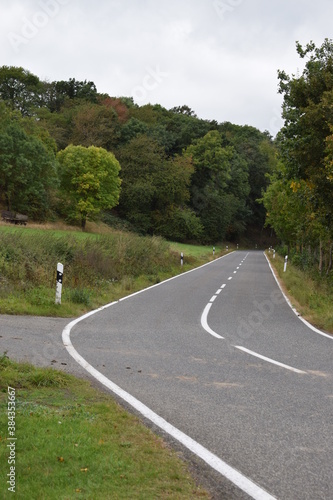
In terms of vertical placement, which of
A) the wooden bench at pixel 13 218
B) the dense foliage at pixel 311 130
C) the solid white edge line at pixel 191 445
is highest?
the dense foliage at pixel 311 130

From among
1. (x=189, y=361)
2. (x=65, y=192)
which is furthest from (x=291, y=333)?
(x=65, y=192)

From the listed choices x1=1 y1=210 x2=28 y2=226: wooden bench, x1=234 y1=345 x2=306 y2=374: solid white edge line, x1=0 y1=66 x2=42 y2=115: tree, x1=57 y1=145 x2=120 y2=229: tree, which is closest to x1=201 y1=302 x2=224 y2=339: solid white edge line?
x1=234 y1=345 x2=306 y2=374: solid white edge line

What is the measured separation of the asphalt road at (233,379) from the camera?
404 cm

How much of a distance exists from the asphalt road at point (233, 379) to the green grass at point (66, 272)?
1.12m

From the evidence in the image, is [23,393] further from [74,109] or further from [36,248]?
[74,109]

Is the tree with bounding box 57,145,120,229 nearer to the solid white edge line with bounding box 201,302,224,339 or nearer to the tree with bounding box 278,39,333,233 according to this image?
the tree with bounding box 278,39,333,233

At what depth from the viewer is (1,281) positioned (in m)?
14.2

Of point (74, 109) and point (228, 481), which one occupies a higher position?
point (74, 109)

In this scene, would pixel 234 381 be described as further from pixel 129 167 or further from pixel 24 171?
pixel 129 167

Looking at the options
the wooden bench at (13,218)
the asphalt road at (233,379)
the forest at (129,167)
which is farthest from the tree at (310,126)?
the wooden bench at (13,218)

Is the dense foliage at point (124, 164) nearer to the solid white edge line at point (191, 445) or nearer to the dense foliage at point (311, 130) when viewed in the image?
the dense foliage at point (311, 130)

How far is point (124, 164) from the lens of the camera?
7575cm

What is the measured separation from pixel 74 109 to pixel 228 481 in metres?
79.8

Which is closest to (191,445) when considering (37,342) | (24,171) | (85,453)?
→ (85,453)
